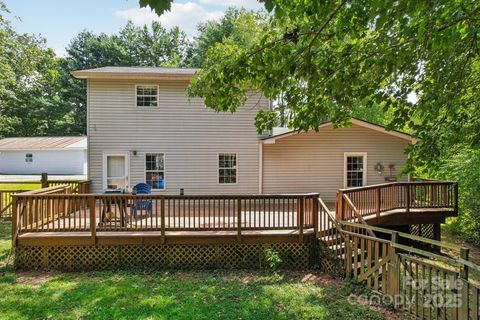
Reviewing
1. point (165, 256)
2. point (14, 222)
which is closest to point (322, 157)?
point (165, 256)

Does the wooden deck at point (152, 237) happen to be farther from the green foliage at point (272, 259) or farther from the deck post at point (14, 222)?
the green foliage at point (272, 259)

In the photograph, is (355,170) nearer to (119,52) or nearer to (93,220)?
(93,220)

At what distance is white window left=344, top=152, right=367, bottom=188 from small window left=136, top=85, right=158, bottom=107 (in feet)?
25.1

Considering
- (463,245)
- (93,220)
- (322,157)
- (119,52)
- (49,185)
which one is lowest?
(463,245)

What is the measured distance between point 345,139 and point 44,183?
10.8 m

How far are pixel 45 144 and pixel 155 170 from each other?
23.1 m

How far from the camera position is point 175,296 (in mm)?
4988

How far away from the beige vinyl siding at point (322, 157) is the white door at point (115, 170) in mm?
5182

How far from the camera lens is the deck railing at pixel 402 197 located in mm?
7773

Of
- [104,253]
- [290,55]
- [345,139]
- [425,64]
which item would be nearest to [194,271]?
[104,253]

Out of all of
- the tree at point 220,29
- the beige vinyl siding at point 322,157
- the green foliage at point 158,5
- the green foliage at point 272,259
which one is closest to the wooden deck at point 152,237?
the green foliage at point 272,259

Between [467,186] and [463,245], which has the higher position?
[467,186]

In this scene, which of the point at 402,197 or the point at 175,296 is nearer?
the point at 175,296

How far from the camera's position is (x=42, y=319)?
13.8ft
